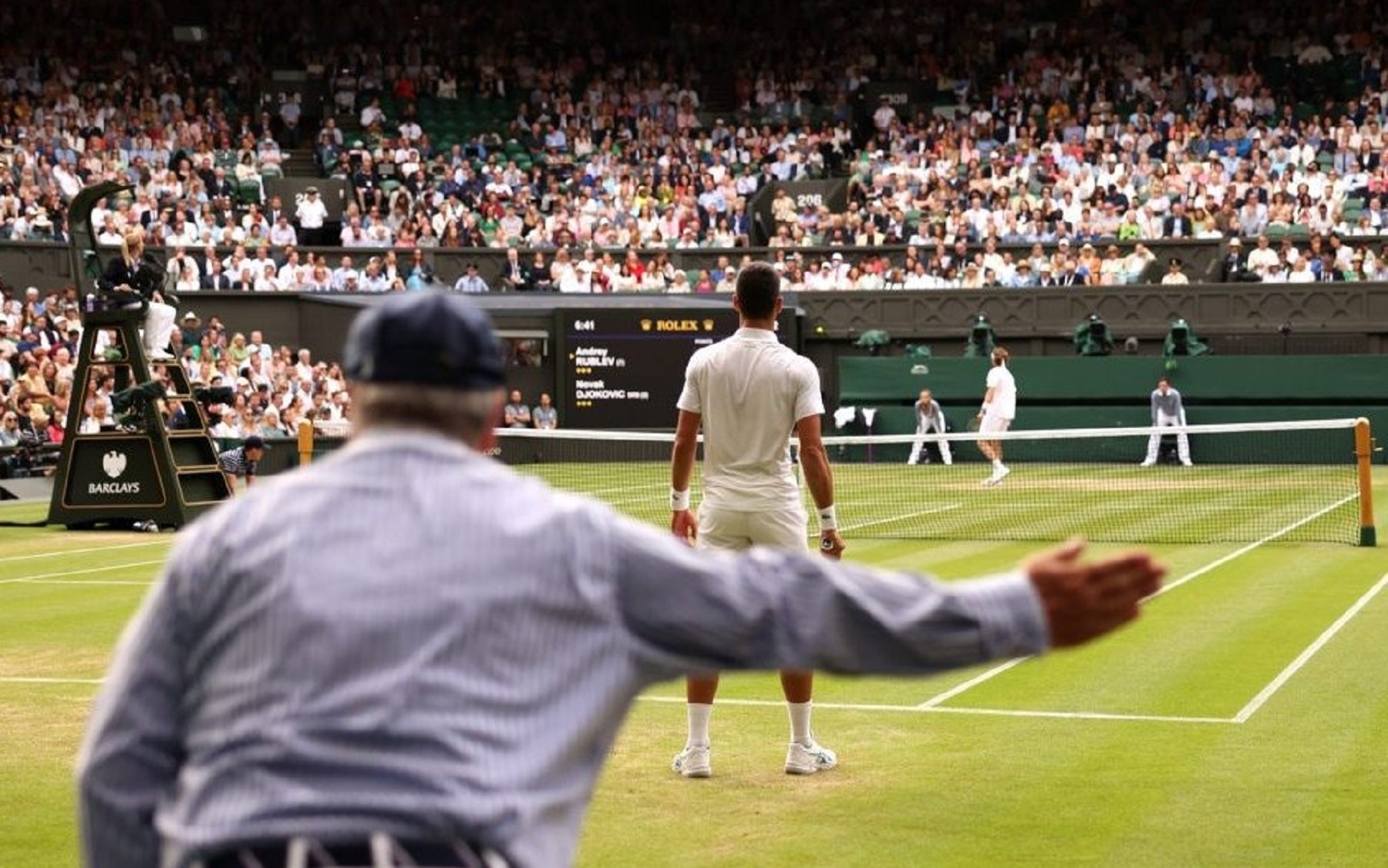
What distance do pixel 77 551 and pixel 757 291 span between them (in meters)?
15.3

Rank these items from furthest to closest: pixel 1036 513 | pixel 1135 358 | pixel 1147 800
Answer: pixel 1135 358
pixel 1036 513
pixel 1147 800

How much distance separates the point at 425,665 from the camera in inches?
115

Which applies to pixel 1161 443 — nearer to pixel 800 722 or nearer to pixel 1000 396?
pixel 1000 396

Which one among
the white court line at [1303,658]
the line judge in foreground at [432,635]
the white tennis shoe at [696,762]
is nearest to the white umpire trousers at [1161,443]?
the white court line at [1303,658]

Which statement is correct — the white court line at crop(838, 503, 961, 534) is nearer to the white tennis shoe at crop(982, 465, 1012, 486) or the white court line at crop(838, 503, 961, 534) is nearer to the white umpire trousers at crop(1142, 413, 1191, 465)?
the white tennis shoe at crop(982, 465, 1012, 486)

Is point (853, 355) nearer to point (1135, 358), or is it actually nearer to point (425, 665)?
point (1135, 358)

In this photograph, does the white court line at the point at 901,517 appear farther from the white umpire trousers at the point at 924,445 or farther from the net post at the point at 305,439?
the white umpire trousers at the point at 924,445

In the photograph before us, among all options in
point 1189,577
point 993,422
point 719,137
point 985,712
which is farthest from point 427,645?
point 719,137

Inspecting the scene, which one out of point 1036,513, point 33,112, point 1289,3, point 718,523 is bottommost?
point 1036,513

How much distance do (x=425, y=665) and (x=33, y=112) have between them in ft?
143

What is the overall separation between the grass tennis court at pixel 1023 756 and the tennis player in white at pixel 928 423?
2087 centimetres

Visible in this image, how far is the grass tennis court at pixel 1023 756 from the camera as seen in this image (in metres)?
8.00

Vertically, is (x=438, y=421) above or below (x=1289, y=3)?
below

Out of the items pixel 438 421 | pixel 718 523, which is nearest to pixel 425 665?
pixel 438 421
